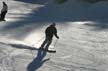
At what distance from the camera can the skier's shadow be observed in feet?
51.2

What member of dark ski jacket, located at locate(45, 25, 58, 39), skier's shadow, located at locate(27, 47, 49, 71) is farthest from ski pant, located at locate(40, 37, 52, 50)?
skier's shadow, located at locate(27, 47, 49, 71)

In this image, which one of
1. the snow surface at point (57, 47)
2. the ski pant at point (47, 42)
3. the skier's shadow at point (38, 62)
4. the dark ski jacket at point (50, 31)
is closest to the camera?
the skier's shadow at point (38, 62)

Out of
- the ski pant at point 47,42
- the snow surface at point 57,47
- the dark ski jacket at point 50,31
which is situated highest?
the dark ski jacket at point 50,31

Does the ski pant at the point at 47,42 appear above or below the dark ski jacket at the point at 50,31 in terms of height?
below

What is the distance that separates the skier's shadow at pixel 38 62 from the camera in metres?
15.6

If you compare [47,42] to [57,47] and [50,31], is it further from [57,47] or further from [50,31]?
[57,47]

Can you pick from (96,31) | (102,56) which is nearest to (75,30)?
(96,31)

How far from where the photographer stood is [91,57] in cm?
1764

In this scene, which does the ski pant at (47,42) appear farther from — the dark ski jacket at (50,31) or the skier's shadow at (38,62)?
the skier's shadow at (38,62)

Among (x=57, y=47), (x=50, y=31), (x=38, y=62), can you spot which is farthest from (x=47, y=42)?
(x=38, y=62)

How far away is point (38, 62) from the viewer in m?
16.4

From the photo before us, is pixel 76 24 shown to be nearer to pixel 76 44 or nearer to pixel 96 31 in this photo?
pixel 96 31

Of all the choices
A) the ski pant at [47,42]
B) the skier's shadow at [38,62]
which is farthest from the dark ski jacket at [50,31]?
the skier's shadow at [38,62]

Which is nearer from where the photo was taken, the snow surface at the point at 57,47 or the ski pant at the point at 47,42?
the snow surface at the point at 57,47
